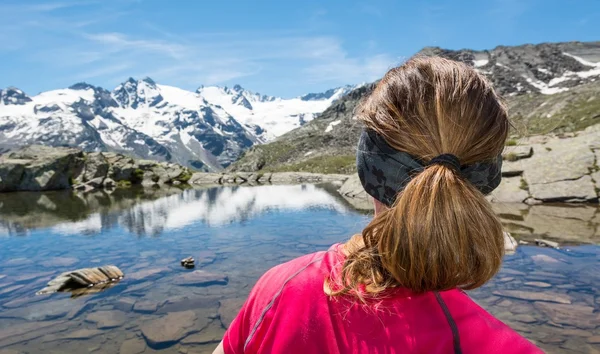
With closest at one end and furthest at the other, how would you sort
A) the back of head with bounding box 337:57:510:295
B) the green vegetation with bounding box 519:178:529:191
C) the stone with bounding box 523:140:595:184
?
the back of head with bounding box 337:57:510:295 < the stone with bounding box 523:140:595:184 < the green vegetation with bounding box 519:178:529:191

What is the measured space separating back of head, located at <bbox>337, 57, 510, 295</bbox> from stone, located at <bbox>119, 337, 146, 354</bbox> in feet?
23.3

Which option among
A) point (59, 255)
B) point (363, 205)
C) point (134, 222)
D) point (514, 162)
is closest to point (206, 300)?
point (59, 255)

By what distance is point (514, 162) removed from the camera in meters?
26.4

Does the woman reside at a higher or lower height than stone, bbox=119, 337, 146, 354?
higher

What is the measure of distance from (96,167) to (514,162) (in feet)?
189

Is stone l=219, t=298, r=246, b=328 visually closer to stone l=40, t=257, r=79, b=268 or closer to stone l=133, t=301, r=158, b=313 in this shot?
stone l=133, t=301, r=158, b=313

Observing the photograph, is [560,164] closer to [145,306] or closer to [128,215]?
[145,306]

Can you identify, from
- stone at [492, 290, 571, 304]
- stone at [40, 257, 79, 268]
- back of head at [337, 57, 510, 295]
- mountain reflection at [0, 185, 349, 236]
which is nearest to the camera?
back of head at [337, 57, 510, 295]

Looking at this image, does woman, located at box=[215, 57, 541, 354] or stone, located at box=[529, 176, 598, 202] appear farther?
stone, located at box=[529, 176, 598, 202]

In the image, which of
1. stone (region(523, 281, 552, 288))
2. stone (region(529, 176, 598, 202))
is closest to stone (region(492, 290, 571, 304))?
stone (region(523, 281, 552, 288))

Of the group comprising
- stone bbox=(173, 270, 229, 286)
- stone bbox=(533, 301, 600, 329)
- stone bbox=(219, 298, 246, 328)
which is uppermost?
stone bbox=(533, 301, 600, 329)

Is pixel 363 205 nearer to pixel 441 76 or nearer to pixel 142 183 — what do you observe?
pixel 441 76

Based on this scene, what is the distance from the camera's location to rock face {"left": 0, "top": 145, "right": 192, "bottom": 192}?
51.7 metres

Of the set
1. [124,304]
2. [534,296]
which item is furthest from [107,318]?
[534,296]
